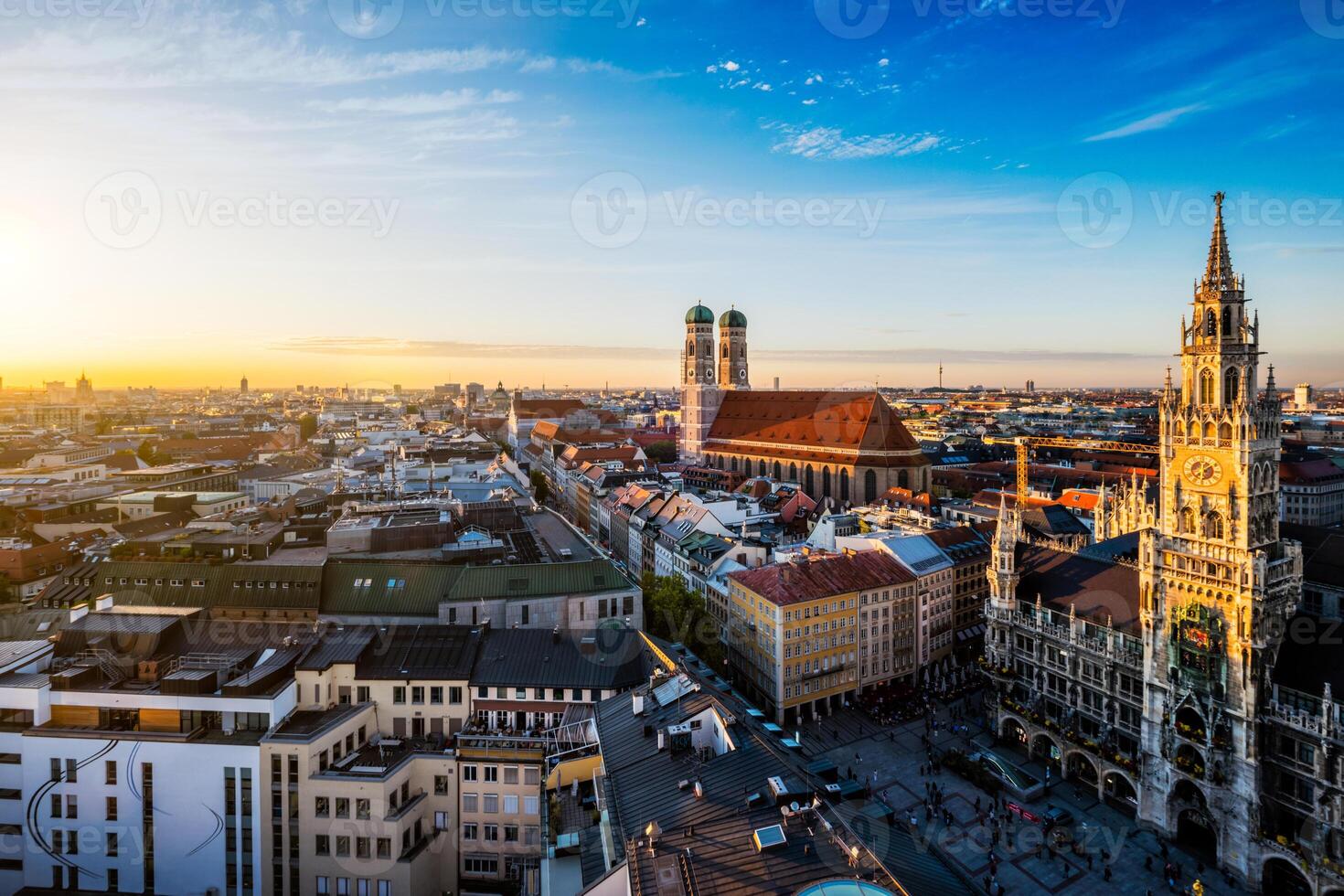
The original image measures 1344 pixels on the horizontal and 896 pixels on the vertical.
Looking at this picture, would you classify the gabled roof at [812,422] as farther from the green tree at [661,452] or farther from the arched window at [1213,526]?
the arched window at [1213,526]

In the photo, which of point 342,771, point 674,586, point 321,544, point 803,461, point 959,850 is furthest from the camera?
point 803,461

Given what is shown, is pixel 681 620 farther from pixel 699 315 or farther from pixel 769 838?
pixel 699 315

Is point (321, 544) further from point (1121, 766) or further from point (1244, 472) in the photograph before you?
point (1244, 472)

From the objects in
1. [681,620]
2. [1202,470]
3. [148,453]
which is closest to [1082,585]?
[1202,470]

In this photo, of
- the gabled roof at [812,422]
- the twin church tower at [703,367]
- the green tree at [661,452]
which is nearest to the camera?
the gabled roof at [812,422]

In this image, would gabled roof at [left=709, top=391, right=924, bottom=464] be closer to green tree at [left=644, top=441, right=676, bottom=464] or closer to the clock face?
green tree at [left=644, top=441, right=676, bottom=464]

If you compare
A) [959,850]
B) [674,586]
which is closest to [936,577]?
[674,586]

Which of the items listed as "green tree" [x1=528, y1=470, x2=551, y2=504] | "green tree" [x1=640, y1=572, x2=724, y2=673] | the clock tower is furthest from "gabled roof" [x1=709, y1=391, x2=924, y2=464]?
the clock tower

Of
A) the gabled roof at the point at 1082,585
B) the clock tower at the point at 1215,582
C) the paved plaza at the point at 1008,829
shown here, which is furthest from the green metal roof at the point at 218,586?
the clock tower at the point at 1215,582
